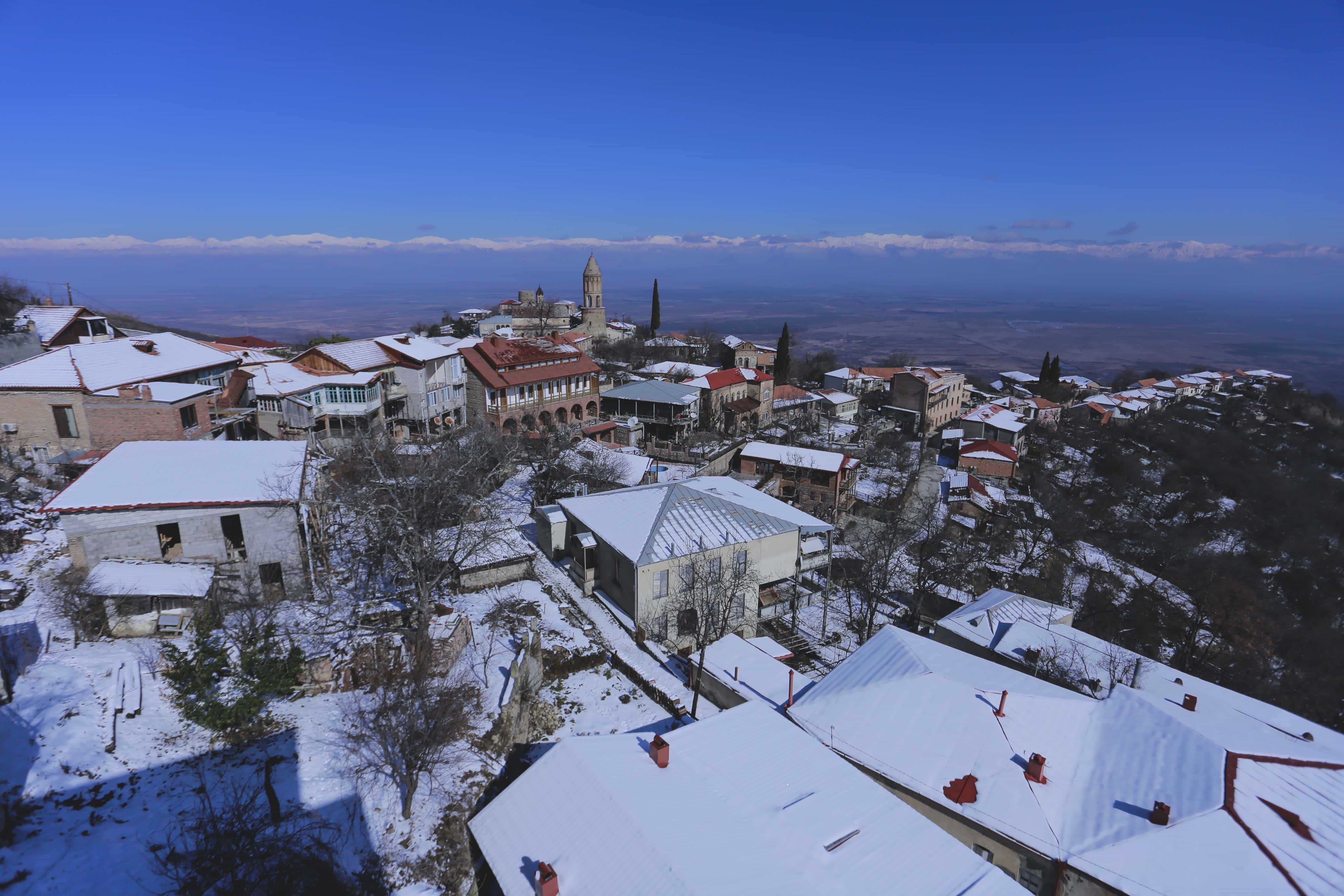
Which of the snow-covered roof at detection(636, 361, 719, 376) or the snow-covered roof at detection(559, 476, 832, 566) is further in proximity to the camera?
the snow-covered roof at detection(636, 361, 719, 376)

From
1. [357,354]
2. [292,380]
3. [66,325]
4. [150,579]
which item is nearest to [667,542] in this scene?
[150,579]

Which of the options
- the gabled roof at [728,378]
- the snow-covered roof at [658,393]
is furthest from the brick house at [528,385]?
the gabled roof at [728,378]

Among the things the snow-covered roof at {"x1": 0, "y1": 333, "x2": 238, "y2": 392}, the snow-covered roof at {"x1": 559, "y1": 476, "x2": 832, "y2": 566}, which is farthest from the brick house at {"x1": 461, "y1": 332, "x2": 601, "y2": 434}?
the snow-covered roof at {"x1": 559, "y1": 476, "x2": 832, "y2": 566}

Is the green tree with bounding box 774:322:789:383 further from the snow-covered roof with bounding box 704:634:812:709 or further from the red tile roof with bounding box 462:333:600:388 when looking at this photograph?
the snow-covered roof with bounding box 704:634:812:709

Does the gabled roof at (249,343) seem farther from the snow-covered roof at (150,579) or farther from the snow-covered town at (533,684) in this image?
the snow-covered roof at (150,579)

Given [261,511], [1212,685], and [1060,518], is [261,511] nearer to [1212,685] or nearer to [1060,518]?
[1212,685]

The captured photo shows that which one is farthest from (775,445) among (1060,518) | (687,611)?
(687,611)

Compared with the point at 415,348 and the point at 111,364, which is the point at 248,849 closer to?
the point at 111,364

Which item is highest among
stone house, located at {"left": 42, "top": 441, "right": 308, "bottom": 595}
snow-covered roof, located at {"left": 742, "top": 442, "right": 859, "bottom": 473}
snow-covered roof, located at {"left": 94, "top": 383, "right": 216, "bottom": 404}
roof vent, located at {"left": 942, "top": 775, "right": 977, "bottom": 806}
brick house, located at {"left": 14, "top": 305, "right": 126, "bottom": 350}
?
brick house, located at {"left": 14, "top": 305, "right": 126, "bottom": 350}
